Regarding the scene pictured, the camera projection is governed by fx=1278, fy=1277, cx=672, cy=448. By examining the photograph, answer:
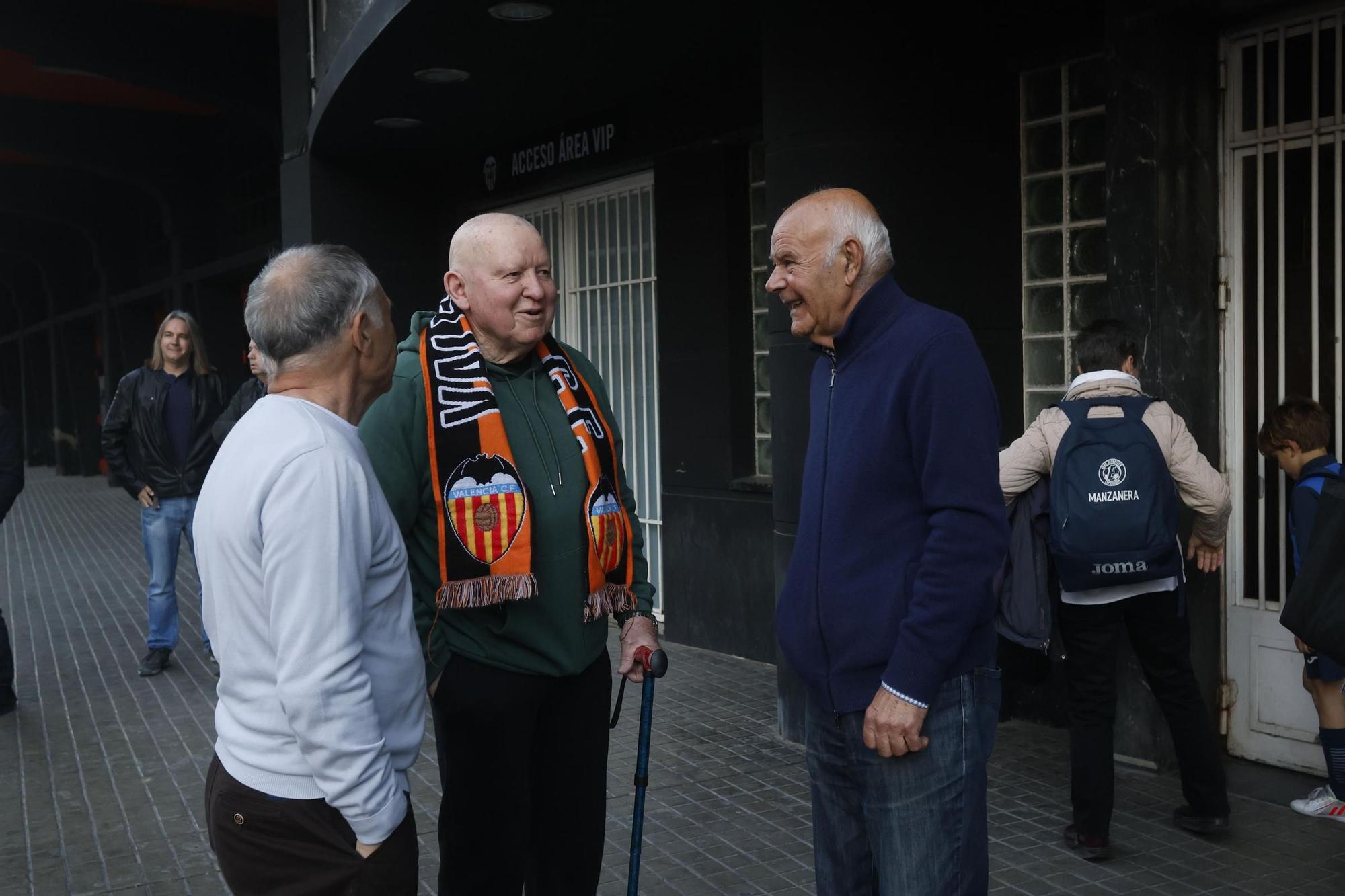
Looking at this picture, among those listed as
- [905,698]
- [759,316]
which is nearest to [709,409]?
[759,316]

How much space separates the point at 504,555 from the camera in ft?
9.23

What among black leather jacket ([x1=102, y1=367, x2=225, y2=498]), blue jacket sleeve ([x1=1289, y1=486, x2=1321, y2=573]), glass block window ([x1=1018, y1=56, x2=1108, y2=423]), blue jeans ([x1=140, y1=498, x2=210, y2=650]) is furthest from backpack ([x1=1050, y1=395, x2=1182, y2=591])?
blue jeans ([x1=140, y1=498, x2=210, y2=650])

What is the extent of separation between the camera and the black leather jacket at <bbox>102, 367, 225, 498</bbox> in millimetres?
7414

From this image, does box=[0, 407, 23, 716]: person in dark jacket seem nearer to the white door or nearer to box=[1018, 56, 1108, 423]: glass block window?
box=[1018, 56, 1108, 423]: glass block window

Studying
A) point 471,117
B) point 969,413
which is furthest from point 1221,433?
point 471,117

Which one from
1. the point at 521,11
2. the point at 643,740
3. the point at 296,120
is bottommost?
the point at 643,740

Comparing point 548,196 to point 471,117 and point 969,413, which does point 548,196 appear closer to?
point 471,117

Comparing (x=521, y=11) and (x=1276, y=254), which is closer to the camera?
(x=1276, y=254)

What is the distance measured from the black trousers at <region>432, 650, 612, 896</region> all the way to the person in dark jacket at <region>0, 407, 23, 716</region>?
4.55 meters

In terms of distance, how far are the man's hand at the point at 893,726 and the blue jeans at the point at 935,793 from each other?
0.19 ft

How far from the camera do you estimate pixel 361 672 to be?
218cm

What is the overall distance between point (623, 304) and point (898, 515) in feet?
21.3

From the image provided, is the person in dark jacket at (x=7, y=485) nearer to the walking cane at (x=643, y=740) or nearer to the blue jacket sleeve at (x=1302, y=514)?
the walking cane at (x=643, y=740)

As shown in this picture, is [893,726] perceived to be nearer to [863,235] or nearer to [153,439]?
[863,235]
